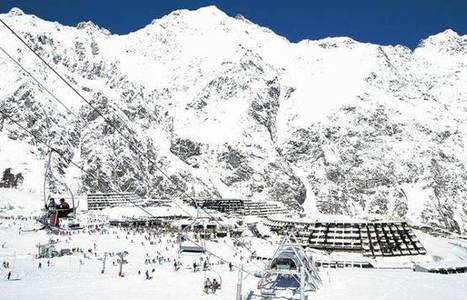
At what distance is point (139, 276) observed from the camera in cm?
4097

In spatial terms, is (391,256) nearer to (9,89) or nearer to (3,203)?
(3,203)

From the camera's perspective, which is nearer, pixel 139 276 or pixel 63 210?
pixel 63 210

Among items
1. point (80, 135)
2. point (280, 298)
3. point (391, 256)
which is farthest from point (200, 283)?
point (80, 135)

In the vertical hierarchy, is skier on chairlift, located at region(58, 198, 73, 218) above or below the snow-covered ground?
above

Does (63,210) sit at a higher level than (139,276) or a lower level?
higher

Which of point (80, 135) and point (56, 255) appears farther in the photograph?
point (80, 135)

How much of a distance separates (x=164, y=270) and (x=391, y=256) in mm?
68318

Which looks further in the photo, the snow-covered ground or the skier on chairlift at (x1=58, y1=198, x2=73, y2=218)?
the snow-covered ground

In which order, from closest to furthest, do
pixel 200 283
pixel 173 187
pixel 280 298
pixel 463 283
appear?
pixel 280 298
pixel 200 283
pixel 463 283
pixel 173 187

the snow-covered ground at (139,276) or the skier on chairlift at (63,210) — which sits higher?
the skier on chairlift at (63,210)

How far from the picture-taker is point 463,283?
48.8 metres

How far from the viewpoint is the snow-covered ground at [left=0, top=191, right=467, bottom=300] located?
111 feet

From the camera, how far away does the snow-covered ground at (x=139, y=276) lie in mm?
33781

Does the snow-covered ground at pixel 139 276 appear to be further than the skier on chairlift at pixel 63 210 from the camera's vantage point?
Yes
